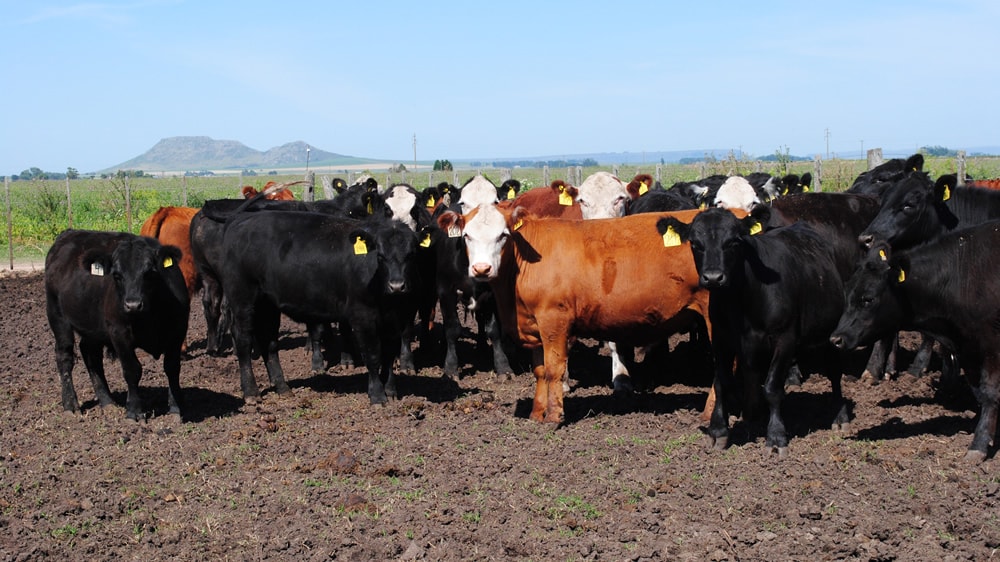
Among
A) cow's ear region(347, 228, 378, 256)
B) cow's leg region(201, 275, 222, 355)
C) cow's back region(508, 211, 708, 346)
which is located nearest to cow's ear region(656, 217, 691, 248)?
cow's back region(508, 211, 708, 346)

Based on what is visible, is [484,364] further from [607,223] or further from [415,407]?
[607,223]

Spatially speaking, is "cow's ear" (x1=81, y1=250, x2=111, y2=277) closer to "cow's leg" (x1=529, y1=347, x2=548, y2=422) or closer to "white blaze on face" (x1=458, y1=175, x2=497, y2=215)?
"cow's leg" (x1=529, y1=347, x2=548, y2=422)

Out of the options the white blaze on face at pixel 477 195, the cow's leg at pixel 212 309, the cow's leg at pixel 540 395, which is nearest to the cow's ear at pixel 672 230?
the cow's leg at pixel 540 395

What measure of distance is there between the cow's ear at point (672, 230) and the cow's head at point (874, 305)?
1.33m

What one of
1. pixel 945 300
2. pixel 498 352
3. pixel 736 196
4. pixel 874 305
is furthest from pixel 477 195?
pixel 945 300

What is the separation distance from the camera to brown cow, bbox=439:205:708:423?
8.07 metres

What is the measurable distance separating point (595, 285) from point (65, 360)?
4903 millimetres

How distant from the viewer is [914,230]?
927cm

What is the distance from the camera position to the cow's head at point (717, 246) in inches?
272

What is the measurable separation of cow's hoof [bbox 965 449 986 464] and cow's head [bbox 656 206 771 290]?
6.52 ft

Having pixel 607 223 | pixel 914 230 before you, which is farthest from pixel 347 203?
pixel 914 230

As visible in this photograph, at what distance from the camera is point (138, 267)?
8.43 meters

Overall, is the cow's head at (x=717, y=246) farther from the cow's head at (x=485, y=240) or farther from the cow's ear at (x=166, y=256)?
the cow's ear at (x=166, y=256)

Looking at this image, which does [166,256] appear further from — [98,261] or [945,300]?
[945,300]
